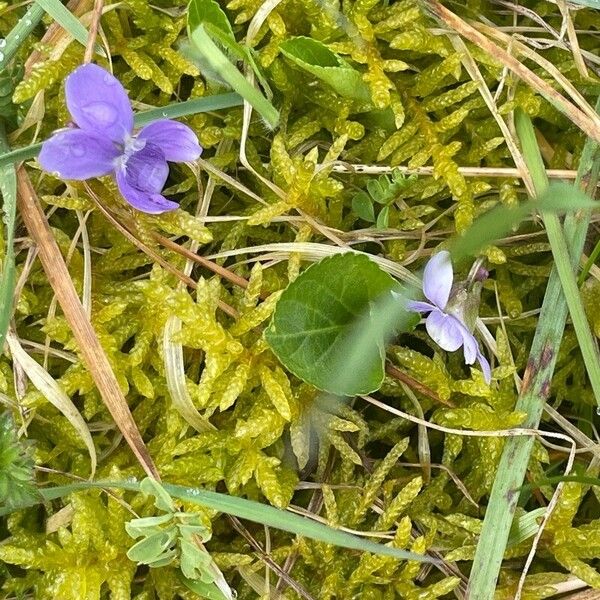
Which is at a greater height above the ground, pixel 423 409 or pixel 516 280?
pixel 516 280

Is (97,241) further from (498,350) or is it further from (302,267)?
(498,350)

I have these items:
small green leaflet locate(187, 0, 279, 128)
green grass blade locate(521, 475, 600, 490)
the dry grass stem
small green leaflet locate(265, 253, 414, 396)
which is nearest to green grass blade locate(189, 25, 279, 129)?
small green leaflet locate(187, 0, 279, 128)

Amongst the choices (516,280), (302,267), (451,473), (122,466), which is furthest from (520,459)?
(122,466)

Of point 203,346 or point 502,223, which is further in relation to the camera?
point 203,346

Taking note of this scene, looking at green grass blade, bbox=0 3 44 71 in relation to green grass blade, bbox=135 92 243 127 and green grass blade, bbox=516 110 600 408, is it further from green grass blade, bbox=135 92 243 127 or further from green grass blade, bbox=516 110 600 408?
green grass blade, bbox=516 110 600 408

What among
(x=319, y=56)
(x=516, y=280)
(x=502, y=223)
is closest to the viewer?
(x=502, y=223)
